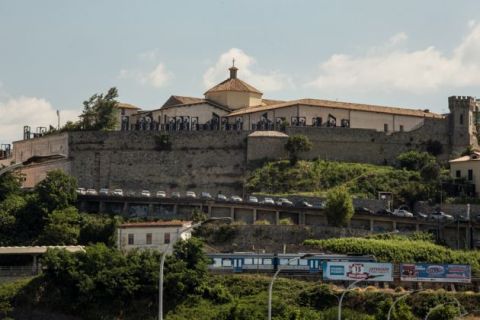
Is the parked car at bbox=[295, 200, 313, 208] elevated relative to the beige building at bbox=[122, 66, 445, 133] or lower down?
lower down

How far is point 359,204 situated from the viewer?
8994cm

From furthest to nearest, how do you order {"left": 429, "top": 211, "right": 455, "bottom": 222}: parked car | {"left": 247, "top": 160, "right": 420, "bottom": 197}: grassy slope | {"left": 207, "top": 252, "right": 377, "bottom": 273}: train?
{"left": 247, "top": 160, "right": 420, "bottom": 197}: grassy slope < {"left": 429, "top": 211, "right": 455, "bottom": 222}: parked car < {"left": 207, "top": 252, "right": 377, "bottom": 273}: train

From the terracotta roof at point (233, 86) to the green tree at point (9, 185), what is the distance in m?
25.3

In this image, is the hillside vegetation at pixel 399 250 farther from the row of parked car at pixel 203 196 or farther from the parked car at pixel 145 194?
the parked car at pixel 145 194

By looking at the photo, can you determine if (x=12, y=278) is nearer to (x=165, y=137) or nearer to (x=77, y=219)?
(x=77, y=219)

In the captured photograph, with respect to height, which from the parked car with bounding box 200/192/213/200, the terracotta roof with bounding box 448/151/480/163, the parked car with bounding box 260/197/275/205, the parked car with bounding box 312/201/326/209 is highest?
the terracotta roof with bounding box 448/151/480/163

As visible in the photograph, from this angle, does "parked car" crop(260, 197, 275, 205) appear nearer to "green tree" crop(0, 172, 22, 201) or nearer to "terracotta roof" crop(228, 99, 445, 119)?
"terracotta roof" crop(228, 99, 445, 119)

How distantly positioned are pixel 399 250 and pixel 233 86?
4086 centimetres

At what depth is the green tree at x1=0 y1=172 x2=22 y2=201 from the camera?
95.6 m

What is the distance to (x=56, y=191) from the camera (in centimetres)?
9106

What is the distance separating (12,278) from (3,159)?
153ft

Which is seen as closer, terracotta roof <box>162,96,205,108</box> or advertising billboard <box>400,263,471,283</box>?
advertising billboard <box>400,263,471,283</box>

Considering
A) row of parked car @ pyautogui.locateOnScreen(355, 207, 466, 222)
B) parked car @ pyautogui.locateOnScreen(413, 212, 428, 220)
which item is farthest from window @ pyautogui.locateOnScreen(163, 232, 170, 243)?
parked car @ pyautogui.locateOnScreen(413, 212, 428, 220)

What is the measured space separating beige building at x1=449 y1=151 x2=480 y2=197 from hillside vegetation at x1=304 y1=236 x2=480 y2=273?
1327cm
